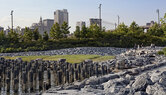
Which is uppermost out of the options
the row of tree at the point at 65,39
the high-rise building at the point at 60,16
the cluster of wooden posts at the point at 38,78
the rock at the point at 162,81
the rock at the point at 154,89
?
the high-rise building at the point at 60,16

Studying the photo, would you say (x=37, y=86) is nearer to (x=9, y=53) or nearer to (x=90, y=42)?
(x=9, y=53)

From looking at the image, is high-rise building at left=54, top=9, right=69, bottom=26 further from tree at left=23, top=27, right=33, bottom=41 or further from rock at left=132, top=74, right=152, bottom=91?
rock at left=132, top=74, right=152, bottom=91

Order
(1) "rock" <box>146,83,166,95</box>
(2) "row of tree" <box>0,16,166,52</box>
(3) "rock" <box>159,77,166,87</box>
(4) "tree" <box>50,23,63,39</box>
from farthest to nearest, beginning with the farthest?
(4) "tree" <box>50,23,63,39</box> → (2) "row of tree" <box>0,16,166,52</box> → (3) "rock" <box>159,77,166,87</box> → (1) "rock" <box>146,83,166,95</box>

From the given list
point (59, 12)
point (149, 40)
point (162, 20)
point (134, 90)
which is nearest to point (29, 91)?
point (134, 90)

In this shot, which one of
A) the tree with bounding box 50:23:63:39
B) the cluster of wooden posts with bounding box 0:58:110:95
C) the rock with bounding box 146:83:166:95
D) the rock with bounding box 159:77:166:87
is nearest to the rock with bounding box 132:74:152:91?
the rock with bounding box 146:83:166:95

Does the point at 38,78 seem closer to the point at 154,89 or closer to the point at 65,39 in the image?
the point at 154,89

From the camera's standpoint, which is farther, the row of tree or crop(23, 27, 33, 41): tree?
crop(23, 27, 33, 41): tree

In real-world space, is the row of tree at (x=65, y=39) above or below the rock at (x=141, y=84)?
above

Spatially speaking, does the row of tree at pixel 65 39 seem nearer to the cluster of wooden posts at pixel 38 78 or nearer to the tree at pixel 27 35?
the tree at pixel 27 35

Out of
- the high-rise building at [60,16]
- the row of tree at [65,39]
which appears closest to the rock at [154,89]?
the row of tree at [65,39]

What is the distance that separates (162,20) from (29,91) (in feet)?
66.8

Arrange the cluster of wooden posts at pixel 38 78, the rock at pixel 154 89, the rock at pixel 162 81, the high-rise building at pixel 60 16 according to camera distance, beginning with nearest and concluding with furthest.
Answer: the rock at pixel 154 89 → the rock at pixel 162 81 → the cluster of wooden posts at pixel 38 78 → the high-rise building at pixel 60 16

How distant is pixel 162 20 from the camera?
95.1 ft

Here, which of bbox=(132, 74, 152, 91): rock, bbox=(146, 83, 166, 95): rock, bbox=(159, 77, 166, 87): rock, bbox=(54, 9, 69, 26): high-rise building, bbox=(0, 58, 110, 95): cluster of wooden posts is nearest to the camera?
bbox=(146, 83, 166, 95): rock
